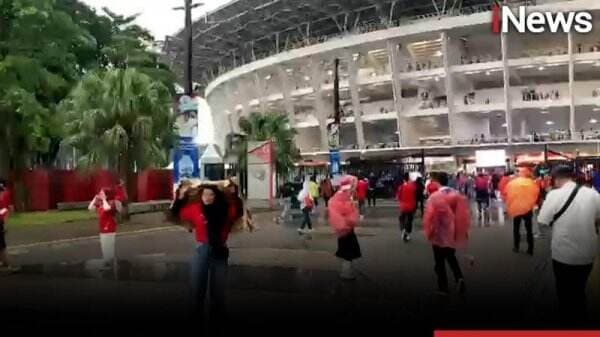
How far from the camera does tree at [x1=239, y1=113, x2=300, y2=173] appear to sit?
115ft

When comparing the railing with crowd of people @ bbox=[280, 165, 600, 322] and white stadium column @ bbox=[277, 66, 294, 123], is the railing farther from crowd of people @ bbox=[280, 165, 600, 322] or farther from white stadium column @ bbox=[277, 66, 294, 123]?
crowd of people @ bbox=[280, 165, 600, 322]

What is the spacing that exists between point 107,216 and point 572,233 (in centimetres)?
745

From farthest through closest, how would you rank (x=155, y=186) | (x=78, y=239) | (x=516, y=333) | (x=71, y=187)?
(x=155, y=186), (x=71, y=187), (x=78, y=239), (x=516, y=333)

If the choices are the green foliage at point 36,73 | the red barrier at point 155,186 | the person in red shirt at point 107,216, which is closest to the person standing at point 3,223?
the person in red shirt at point 107,216

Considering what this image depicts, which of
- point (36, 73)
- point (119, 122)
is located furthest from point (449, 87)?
point (36, 73)

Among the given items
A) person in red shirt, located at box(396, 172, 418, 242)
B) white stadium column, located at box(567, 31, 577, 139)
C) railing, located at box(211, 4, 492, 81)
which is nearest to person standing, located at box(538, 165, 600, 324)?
person in red shirt, located at box(396, 172, 418, 242)

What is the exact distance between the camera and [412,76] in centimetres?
5062

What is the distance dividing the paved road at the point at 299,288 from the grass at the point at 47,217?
5.56m

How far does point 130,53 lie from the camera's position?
25062 mm

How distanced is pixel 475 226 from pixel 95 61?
15.7 metres

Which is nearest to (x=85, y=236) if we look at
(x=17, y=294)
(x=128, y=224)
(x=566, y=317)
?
(x=128, y=224)

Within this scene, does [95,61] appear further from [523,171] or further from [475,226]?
[523,171]

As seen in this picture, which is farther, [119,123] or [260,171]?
[260,171]

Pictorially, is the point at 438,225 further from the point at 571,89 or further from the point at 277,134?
the point at 571,89
